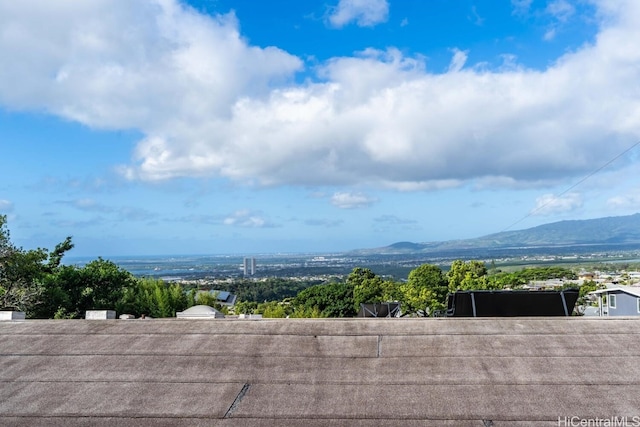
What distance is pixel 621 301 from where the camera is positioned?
36.2 meters

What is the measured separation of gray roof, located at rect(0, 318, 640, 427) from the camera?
4059mm

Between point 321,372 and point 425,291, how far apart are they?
151ft

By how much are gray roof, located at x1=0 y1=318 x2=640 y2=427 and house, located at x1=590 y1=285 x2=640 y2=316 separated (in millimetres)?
32512

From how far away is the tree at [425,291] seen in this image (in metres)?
48.9

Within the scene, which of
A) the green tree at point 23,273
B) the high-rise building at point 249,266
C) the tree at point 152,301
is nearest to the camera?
the green tree at point 23,273

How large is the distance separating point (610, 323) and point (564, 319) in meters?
0.39

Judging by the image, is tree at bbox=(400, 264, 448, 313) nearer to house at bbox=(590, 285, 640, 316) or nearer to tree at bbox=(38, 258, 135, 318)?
house at bbox=(590, 285, 640, 316)

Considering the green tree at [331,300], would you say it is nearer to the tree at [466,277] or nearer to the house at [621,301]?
the tree at [466,277]

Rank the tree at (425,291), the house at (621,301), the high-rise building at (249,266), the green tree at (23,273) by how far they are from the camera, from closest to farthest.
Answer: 1. the green tree at (23,273)
2. the house at (621,301)
3. the tree at (425,291)
4. the high-rise building at (249,266)

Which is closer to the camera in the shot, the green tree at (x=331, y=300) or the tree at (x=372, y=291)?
the tree at (x=372, y=291)

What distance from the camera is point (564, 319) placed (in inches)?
216

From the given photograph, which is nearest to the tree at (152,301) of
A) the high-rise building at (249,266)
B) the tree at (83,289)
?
the tree at (83,289)

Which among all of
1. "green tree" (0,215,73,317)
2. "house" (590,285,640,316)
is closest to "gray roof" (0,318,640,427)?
"green tree" (0,215,73,317)

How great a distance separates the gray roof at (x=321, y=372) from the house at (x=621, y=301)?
32.5 metres
